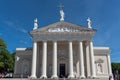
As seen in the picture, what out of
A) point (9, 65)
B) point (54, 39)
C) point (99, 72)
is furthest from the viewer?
point (9, 65)

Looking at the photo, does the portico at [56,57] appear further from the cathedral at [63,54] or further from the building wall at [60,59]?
the building wall at [60,59]

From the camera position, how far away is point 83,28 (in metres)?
34.7

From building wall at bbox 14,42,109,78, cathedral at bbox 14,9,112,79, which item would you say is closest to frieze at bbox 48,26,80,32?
cathedral at bbox 14,9,112,79

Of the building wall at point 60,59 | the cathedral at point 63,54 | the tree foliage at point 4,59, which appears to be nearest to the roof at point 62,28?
the cathedral at point 63,54

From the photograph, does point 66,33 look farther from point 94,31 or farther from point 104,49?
point 104,49

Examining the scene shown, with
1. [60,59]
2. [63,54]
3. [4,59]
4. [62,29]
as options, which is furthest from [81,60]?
[4,59]

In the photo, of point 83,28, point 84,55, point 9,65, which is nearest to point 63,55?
point 84,55

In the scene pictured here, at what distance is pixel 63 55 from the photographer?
36.4 metres

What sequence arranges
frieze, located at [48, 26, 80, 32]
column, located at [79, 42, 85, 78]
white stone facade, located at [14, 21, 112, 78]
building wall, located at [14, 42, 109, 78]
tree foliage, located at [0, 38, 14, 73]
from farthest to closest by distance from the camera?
1. tree foliage, located at [0, 38, 14, 73]
2. building wall, located at [14, 42, 109, 78]
3. frieze, located at [48, 26, 80, 32]
4. white stone facade, located at [14, 21, 112, 78]
5. column, located at [79, 42, 85, 78]

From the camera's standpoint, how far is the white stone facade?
33031 millimetres

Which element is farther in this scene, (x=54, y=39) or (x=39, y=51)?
(x=39, y=51)

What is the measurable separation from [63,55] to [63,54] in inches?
8.9

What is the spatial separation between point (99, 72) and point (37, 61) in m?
12.6

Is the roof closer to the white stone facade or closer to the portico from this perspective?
the white stone facade
